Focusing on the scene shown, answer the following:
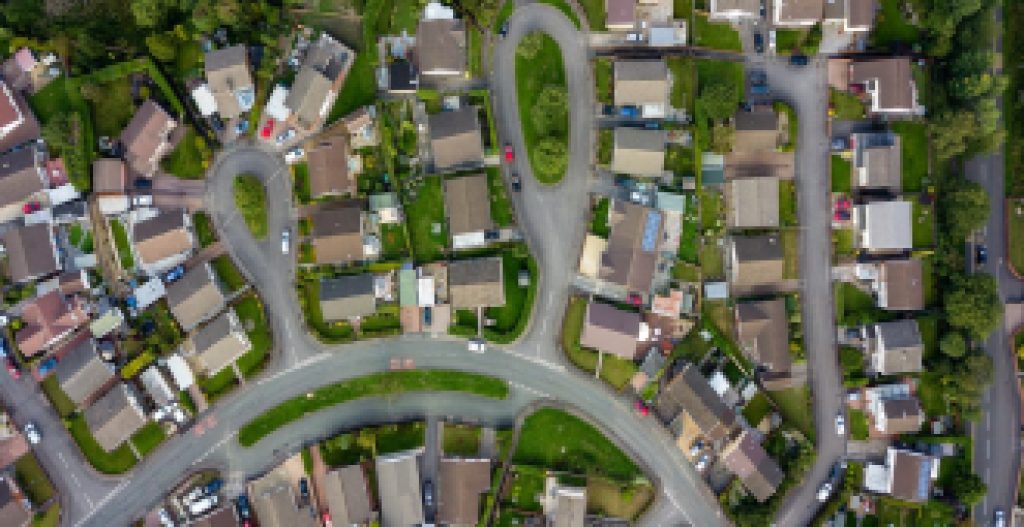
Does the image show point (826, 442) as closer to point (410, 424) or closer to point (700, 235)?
point (700, 235)

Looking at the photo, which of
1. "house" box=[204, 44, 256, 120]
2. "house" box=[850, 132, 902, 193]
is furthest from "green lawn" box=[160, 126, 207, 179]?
"house" box=[850, 132, 902, 193]

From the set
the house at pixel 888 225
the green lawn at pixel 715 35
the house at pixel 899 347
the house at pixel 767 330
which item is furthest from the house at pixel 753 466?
the green lawn at pixel 715 35

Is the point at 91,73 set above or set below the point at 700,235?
above

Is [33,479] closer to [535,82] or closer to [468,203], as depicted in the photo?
[468,203]

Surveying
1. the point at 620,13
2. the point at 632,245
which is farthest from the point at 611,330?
the point at 620,13

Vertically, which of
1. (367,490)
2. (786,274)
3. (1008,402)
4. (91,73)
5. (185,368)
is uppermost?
(91,73)

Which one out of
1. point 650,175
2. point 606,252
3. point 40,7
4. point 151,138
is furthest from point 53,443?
point 650,175
